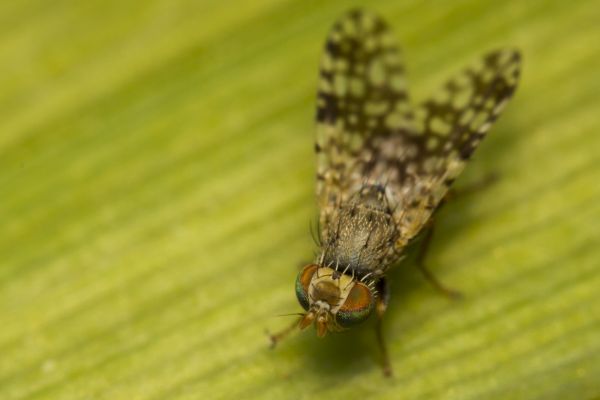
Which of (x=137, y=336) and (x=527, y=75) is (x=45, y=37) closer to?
(x=137, y=336)

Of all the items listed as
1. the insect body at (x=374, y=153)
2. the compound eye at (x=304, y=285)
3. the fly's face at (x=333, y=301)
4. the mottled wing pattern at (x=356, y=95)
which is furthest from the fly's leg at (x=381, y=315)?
the mottled wing pattern at (x=356, y=95)

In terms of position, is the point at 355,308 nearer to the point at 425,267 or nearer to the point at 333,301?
the point at 333,301

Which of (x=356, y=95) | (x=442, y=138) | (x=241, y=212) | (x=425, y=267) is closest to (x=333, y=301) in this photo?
(x=425, y=267)

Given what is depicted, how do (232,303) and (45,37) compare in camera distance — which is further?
(45,37)

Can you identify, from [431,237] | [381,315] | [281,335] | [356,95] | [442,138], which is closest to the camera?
[381,315]

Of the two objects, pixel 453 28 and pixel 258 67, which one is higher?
pixel 258 67

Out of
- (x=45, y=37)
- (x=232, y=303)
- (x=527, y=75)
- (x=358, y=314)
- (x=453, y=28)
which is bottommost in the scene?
(x=358, y=314)

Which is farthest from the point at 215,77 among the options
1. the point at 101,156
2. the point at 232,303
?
the point at 232,303
